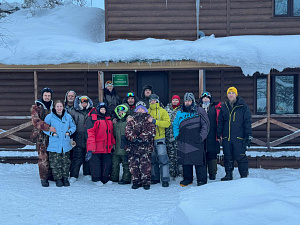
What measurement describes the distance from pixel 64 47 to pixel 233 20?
5705 millimetres

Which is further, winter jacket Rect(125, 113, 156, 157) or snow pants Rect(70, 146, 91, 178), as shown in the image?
snow pants Rect(70, 146, 91, 178)

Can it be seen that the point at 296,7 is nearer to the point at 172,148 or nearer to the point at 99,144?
the point at 172,148

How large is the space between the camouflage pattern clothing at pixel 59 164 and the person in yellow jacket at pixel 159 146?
1731 millimetres

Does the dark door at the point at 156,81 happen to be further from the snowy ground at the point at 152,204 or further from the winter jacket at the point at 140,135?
the snowy ground at the point at 152,204

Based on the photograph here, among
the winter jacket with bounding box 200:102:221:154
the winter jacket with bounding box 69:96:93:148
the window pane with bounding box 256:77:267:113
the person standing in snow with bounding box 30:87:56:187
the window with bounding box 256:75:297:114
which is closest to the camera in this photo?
the person standing in snow with bounding box 30:87:56:187

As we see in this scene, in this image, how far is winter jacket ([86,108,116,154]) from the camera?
6148 millimetres

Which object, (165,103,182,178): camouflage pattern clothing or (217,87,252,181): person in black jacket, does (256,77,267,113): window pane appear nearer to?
(217,87,252,181): person in black jacket

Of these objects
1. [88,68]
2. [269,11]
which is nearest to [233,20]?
[269,11]

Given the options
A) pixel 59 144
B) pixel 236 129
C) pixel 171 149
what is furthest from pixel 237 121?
pixel 59 144

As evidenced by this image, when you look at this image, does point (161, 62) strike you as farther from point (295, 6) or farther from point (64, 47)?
point (295, 6)

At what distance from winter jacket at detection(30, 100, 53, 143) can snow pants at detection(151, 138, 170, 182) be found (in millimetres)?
2179

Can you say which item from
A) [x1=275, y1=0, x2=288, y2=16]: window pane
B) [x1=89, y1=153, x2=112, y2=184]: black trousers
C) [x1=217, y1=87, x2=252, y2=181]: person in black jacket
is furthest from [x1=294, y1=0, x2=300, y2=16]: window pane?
[x1=89, y1=153, x2=112, y2=184]: black trousers

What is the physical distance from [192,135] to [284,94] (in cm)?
599

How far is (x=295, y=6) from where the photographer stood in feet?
35.4
